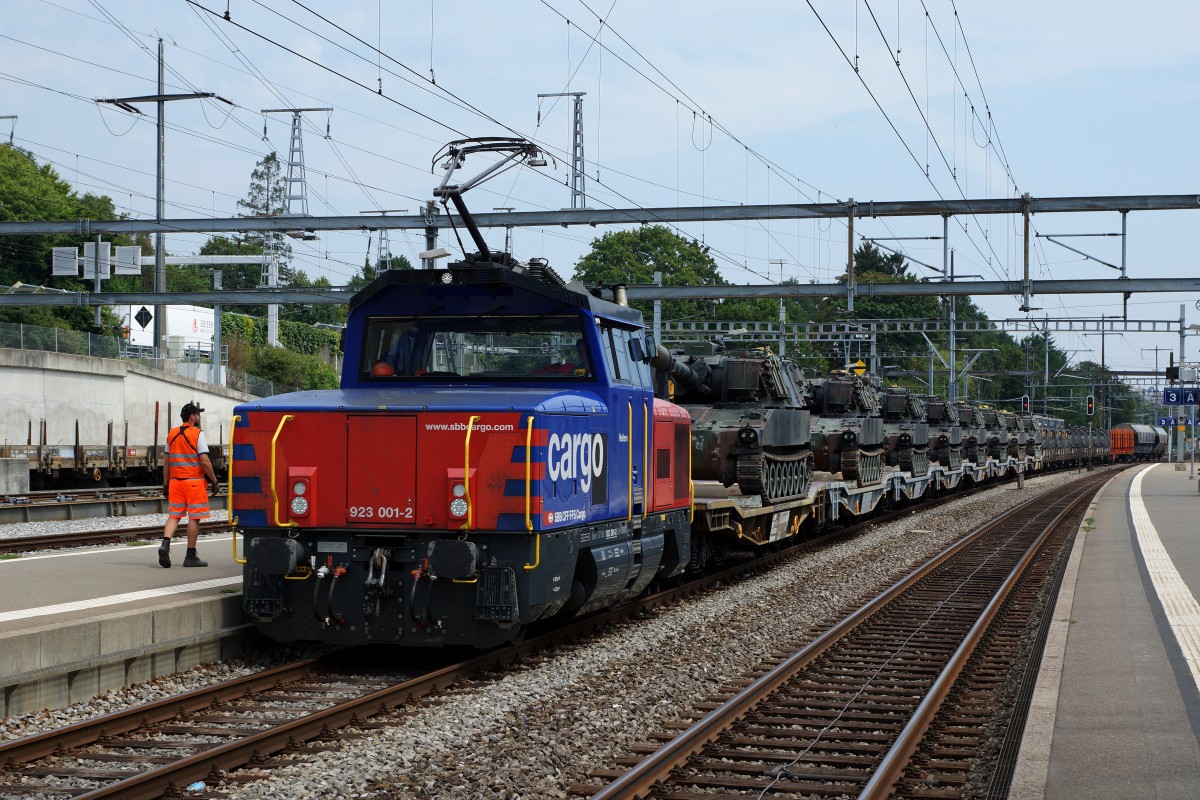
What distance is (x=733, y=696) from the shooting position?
29.7 ft

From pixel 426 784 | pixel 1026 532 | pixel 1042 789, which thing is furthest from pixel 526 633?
pixel 1026 532

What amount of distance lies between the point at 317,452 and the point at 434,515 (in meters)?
1.00

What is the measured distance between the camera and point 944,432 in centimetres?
3731

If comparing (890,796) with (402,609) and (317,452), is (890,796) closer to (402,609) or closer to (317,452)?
(402,609)

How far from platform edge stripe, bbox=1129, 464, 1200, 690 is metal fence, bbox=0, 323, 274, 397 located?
27.5 m

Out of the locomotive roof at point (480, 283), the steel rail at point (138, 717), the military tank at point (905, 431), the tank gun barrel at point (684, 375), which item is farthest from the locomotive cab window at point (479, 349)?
the military tank at point (905, 431)

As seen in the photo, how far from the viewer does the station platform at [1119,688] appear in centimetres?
678

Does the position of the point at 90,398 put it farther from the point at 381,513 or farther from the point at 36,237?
the point at 381,513

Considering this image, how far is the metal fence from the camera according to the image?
34938 millimetres

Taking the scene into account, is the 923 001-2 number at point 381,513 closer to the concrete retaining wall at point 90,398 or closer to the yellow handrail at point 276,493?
the yellow handrail at point 276,493

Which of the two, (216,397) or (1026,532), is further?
(216,397)

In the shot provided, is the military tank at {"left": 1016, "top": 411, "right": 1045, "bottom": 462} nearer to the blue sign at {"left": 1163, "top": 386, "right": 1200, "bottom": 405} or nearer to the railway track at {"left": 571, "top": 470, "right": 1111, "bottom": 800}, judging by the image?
the blue sign at {"left": 1163, "top": 386, "right": 1200, "bottom": 405}

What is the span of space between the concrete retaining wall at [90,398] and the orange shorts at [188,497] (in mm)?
19801

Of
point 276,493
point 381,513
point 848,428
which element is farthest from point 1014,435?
point 276,493
